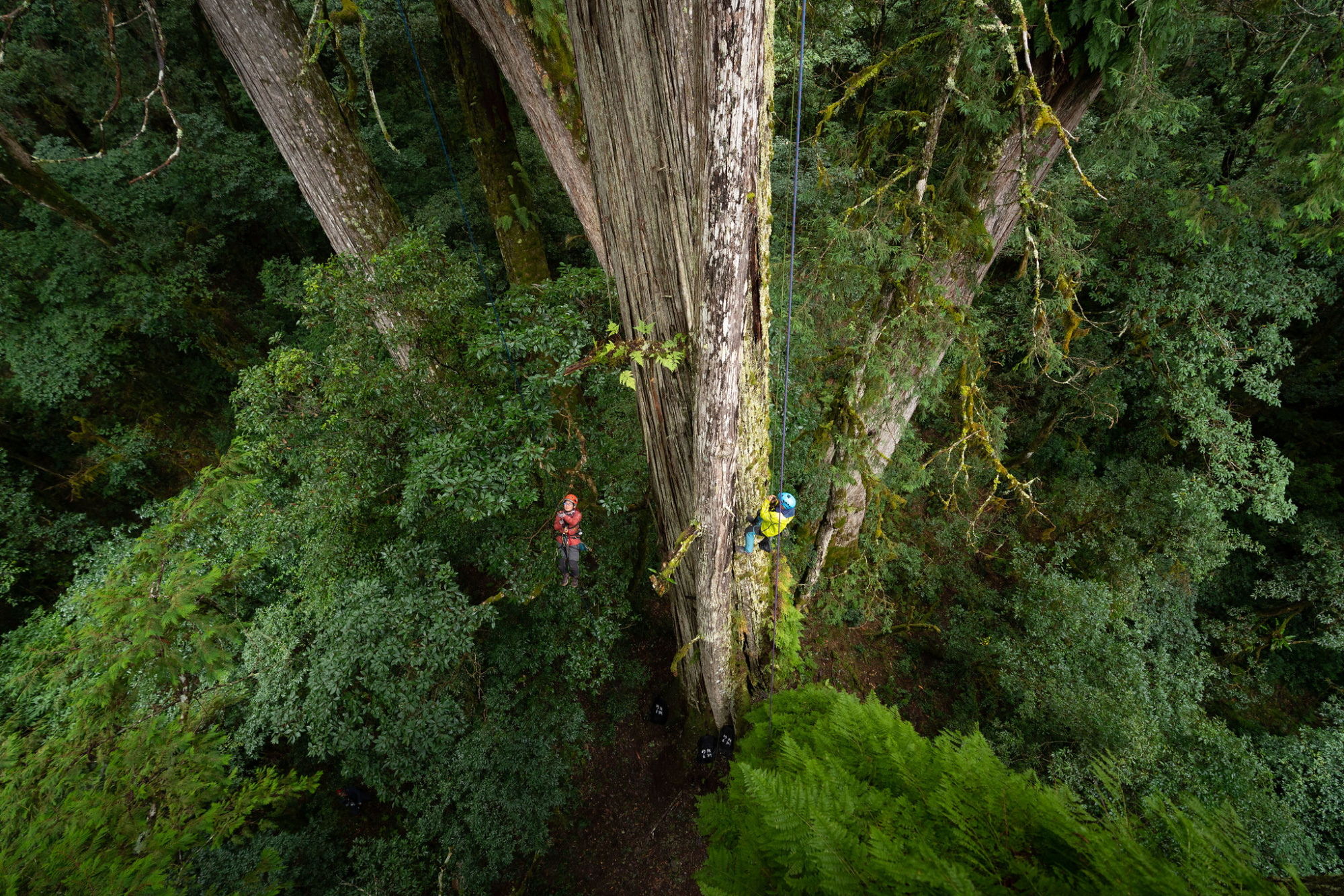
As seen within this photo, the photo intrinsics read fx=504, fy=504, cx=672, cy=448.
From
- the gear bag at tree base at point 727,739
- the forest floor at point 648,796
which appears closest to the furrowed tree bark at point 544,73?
the gear bag at tree base at point 727,739

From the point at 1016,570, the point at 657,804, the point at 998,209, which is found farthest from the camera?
Result: the point at 1016,570

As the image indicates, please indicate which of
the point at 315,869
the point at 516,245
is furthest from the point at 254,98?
the point at 315,869

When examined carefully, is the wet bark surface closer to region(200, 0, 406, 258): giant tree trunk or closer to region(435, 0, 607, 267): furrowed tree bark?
region(435, 0, 607, 267): furrowed tree bark

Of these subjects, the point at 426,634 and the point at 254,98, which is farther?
the point at 254,98

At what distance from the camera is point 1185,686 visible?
16.7 ft

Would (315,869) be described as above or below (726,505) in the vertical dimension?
below

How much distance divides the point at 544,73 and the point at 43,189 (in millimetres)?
8667

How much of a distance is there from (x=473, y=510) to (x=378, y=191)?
349cm

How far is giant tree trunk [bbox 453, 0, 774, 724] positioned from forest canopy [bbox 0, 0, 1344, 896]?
0.07 ft

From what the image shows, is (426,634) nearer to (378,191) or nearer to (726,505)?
(726,505)

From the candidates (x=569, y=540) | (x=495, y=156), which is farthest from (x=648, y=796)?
(x=495, y=156)

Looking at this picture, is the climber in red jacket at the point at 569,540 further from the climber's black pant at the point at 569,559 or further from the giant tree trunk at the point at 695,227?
the giant tree trunk at the point at 695,227

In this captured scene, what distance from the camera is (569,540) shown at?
3.90m

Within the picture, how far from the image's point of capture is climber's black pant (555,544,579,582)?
4020 mm
